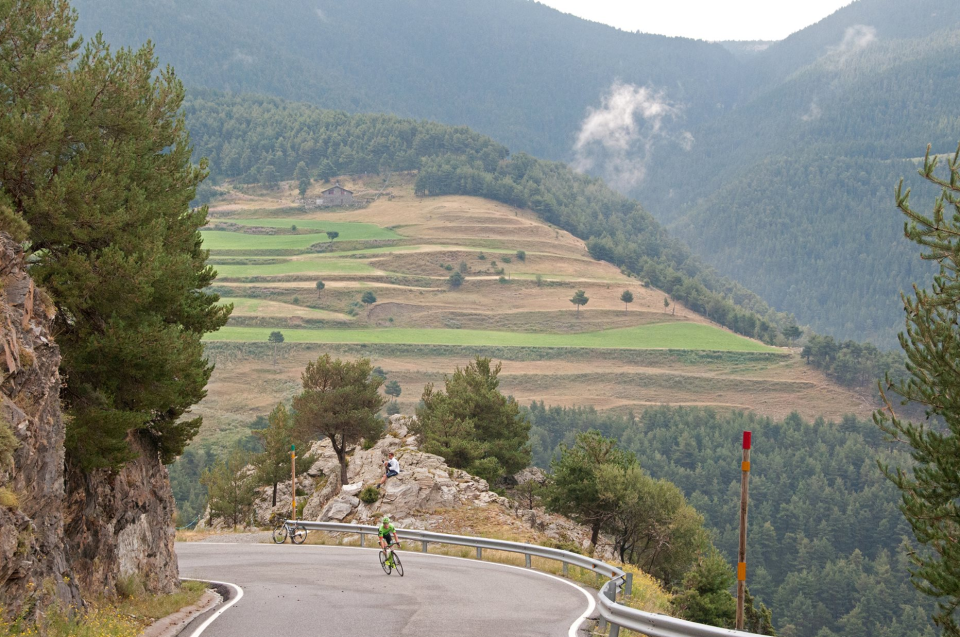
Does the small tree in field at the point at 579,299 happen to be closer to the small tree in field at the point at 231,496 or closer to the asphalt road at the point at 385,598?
the small tree in field at the point at 231,496

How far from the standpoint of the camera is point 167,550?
19359mm

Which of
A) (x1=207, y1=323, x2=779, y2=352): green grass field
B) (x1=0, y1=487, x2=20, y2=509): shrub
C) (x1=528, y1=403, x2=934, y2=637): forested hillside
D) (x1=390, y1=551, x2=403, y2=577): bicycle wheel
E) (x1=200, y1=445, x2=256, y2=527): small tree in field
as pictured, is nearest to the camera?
(x1=0, y1=487, x2=20, y2=509): shrub

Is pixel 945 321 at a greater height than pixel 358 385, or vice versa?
pixel 945 321

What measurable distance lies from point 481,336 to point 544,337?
11.9m

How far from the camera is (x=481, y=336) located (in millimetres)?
160750

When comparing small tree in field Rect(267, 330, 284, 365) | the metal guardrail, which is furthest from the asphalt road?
small tree in field Rect(267, 330, 284, 365)

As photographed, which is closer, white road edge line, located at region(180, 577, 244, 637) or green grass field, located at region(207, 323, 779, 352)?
white road edge line, located at region(180, 577, 244, 637)

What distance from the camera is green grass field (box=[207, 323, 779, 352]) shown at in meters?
149

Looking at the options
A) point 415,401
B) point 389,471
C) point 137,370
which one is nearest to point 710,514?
point 415,401

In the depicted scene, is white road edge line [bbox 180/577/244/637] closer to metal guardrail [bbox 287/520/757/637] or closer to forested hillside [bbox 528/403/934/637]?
metal guardrail [bbox 287/520/757/637]

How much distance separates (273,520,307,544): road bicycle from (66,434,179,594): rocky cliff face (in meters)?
12.3

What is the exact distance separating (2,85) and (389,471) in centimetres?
1408

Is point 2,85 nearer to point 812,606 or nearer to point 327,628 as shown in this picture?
point 327,628

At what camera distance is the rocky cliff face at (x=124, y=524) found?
51.2 feet
